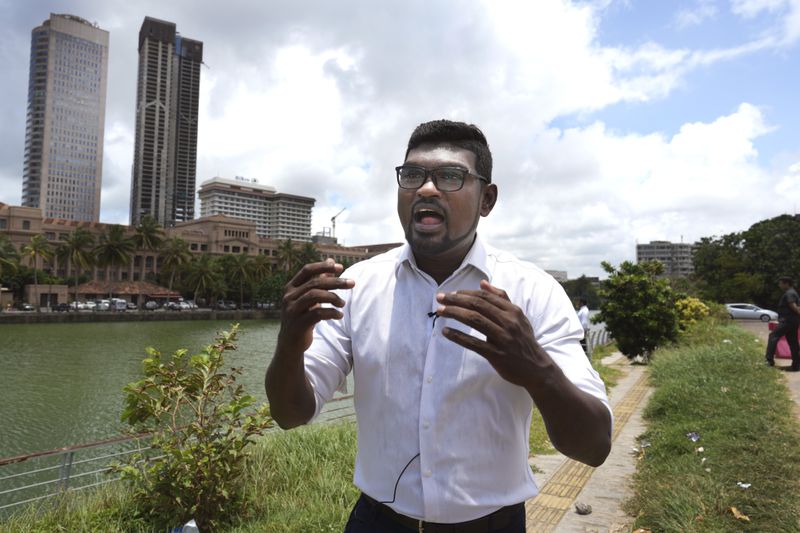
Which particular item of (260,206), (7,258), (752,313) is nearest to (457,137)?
(752,313)

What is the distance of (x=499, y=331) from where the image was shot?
3.57 ft

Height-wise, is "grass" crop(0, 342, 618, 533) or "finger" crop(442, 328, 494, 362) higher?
"finger" crop(442, 328, 494, 362)

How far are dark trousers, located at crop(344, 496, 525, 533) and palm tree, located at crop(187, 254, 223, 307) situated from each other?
62.5 meters

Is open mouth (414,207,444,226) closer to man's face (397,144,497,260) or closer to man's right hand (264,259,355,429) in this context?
man's face (397,144,497,260)

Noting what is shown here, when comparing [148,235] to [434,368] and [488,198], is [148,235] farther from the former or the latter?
[434,368]

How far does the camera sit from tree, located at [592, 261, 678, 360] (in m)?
12.1

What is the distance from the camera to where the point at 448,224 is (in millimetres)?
1481

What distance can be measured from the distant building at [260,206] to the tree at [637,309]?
481 feet

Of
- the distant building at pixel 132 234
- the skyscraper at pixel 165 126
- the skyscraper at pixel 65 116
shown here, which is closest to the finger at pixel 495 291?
the distant building at pixel 132 234

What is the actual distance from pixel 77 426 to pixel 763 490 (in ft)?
39.9

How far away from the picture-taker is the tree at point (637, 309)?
1209cm

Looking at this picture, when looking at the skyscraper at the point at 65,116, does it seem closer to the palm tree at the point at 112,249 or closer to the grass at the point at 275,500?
the palm tree at the point at 112,249

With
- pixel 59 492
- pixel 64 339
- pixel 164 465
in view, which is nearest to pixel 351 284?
pixel 164 465

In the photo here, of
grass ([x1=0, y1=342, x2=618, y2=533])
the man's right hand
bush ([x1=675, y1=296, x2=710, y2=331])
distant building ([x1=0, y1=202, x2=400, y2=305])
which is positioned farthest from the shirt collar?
distant building ([x1=0, y1=202, x2=400, y2=305])
